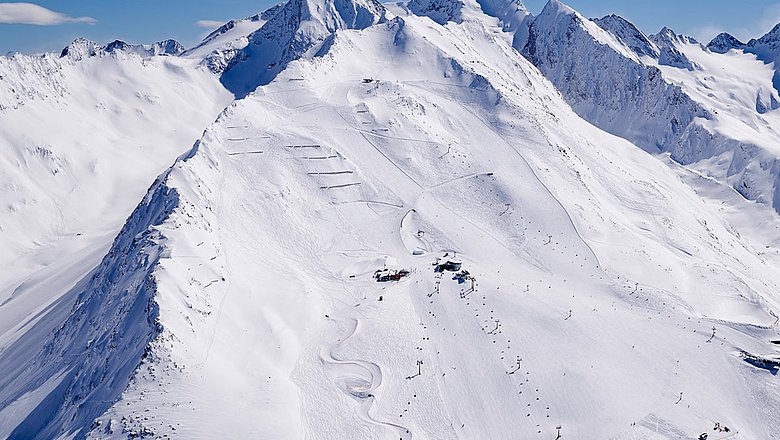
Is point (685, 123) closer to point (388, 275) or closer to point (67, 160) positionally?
point (388, 275)

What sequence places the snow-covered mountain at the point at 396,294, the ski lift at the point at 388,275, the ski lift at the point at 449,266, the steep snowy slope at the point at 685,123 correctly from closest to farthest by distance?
the snow-covered mountain at the point at 396,294, the ski lift at the point at 388,275, the ski lift at the point at 449,266, the steep snowy slope at the point at 685,123

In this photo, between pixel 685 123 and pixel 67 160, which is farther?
pixel 685 123

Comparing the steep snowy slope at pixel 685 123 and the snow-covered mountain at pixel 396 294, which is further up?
the snow-covered mountain at pixel 396 294

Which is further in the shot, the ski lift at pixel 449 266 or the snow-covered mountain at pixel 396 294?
the ski lift at pixel 449 266

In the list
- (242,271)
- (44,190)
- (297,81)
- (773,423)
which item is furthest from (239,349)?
(44,190)

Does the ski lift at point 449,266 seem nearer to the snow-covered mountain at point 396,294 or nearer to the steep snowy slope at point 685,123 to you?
the snow-covered mountain at point 396,294

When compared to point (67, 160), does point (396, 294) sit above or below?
above

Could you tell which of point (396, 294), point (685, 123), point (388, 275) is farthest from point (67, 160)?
point (685, 123)

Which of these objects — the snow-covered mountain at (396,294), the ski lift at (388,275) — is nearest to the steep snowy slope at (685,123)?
the snow-covered mountain at (396,294)
